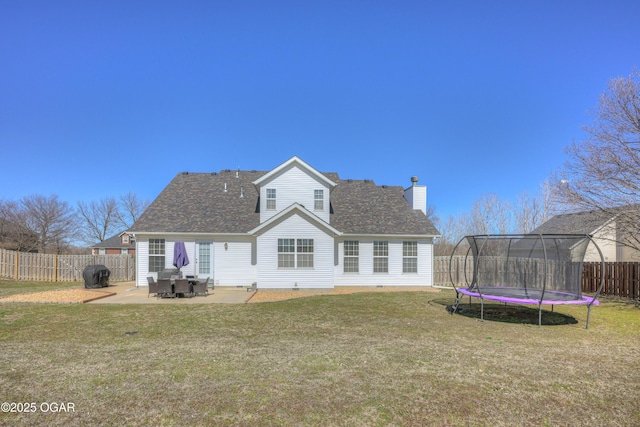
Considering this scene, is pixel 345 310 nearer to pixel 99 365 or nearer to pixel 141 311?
pixel 141 311

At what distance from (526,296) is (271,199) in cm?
1267

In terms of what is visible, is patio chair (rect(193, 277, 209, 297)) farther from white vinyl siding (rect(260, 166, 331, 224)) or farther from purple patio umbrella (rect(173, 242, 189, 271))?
white vinyl siding (rect(260, 166, 331, 224))

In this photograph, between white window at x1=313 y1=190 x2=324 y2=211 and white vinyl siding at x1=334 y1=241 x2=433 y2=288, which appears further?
white window at x1=313 y1=190 x2=324 y2=211

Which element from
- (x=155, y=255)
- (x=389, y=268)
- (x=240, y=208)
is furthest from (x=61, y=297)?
(x=389, y=268)

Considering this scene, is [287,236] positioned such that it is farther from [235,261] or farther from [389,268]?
[389,268]

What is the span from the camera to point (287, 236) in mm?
17062

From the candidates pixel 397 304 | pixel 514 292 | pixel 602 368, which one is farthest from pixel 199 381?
pixel 514 292

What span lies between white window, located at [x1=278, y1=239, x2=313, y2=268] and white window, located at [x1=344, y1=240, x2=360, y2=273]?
8.35 ft

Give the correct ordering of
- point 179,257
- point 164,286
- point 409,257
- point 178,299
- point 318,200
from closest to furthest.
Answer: point 178,299, point 164,286, point 179,257, point 318,200, point 409,257

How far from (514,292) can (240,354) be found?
885 centimetres

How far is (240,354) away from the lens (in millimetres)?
6523

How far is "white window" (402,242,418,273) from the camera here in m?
19.3

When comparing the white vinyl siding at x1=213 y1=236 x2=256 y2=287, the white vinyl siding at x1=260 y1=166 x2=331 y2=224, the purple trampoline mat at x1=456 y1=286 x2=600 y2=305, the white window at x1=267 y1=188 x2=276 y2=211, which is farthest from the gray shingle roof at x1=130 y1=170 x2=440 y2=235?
the purple trampoline mat at x1=456 y1=286 x2=600 y2=305

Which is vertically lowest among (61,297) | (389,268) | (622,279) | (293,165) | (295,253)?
(61,297)
